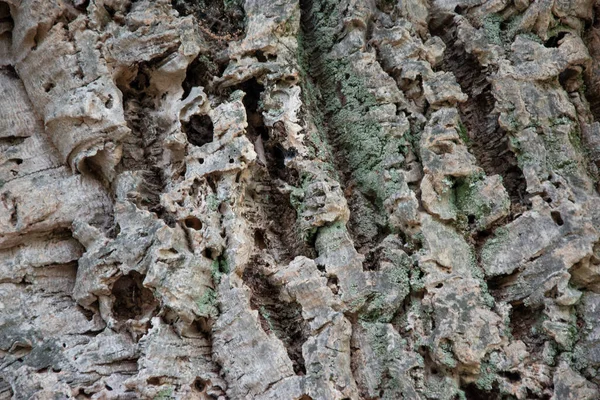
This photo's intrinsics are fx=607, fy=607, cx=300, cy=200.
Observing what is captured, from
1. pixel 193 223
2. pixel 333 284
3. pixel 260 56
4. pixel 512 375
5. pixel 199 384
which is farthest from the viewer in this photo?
pixel 260 56

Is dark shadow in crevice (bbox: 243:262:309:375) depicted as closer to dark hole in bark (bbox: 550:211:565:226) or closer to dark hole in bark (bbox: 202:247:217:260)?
dark hole in bark (bbox: 202:247:217:260)

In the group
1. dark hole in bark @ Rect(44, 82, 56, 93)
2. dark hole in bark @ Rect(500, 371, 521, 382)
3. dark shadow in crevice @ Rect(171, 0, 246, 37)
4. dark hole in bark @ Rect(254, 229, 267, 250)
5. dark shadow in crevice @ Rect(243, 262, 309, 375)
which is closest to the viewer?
dark hole in bark @ Rect(500, 371, 521, 382)

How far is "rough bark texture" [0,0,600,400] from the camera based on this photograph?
3.22 metres

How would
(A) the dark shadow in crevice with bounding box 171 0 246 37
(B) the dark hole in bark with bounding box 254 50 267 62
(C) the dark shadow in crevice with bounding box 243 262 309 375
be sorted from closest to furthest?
(C) the dark shadow in crevice with bounding box 243 262 309 375, (B) the dark hole in bark with bounding box 254 50 267 62, (A) the dark shadow in crevice with bounding box 171 0 246 37

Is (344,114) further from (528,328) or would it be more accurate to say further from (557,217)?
(528,328)

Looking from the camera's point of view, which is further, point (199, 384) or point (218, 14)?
point (218, 14)

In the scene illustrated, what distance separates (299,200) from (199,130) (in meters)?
0.83

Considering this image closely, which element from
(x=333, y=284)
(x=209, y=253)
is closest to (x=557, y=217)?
(x=333, y=284)

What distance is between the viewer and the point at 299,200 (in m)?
3.65

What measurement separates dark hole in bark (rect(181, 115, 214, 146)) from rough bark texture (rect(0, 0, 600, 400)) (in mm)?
24

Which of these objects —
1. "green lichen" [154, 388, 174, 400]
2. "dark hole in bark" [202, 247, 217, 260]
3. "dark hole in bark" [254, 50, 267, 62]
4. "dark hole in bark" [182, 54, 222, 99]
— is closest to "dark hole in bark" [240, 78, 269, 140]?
"dark hole in bark" [254, 50, 267, 62]

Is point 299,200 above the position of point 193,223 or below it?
above

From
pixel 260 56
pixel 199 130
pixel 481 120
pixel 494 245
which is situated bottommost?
pixel 494 245

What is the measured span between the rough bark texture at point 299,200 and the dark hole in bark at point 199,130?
24 mm
